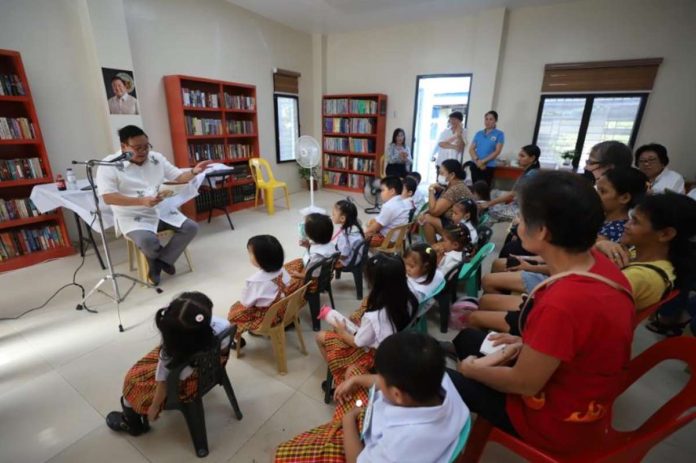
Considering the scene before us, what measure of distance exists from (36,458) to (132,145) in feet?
6.64

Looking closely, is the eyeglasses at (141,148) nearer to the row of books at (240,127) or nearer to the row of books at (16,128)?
the row of books at (16,128)

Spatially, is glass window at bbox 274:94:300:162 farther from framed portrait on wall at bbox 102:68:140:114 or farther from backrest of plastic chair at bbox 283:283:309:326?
backrest of plastic chair at bbox 283:283:309:326

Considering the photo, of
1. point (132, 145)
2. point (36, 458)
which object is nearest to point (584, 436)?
point (36, 458)

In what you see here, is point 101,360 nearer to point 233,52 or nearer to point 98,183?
point 98,183

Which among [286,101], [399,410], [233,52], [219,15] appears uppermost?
[219,15]

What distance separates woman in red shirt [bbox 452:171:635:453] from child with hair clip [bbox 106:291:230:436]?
40.3 inches

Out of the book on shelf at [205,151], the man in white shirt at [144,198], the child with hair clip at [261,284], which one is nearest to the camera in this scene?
the child with hair clip at [261,284]

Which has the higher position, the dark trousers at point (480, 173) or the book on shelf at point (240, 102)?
the book on shelf at point (240, 102)

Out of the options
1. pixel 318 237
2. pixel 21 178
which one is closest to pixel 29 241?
pixel 21 178

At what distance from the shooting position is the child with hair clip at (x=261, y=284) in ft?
5.60

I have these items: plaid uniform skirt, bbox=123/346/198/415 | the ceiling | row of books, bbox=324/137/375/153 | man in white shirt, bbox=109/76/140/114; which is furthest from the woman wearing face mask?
man in white shirt, bbox=109/76/140/114

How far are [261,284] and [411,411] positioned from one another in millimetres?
1188

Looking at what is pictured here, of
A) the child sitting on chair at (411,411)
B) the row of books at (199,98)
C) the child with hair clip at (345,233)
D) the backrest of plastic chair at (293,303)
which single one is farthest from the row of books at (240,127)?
the child sitting on chair at (411,411)

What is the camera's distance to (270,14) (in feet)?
16.0
